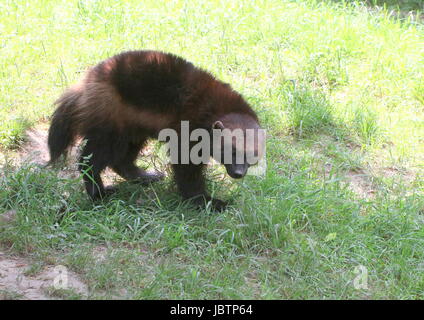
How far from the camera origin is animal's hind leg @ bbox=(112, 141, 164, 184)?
5.48 metres

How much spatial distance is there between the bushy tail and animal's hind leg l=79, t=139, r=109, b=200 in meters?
0.28

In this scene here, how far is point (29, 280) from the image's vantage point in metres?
4.01

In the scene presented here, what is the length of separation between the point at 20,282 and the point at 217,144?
1.87 metres

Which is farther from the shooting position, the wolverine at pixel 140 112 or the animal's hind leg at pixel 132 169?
the animal's hind leg at pixel 132 169

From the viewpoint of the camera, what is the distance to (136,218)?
477 cm

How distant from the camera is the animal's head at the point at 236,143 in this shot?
4932mm

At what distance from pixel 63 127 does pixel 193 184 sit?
1.17 m

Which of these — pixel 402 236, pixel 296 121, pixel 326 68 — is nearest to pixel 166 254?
pixel 402 236

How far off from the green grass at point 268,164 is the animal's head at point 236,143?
0.98 ft

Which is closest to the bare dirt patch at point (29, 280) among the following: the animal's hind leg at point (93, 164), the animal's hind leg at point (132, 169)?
the animal's hind leg at point (93, 164)

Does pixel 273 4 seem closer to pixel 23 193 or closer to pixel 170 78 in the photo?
pixel 170 78

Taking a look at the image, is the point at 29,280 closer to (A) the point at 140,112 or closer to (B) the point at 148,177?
(A) the point at 140,112

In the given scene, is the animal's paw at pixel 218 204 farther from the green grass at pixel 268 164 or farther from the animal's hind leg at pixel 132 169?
the animal's hind leg at pixel 132 169

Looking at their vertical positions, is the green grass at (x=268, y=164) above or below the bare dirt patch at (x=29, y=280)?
above
